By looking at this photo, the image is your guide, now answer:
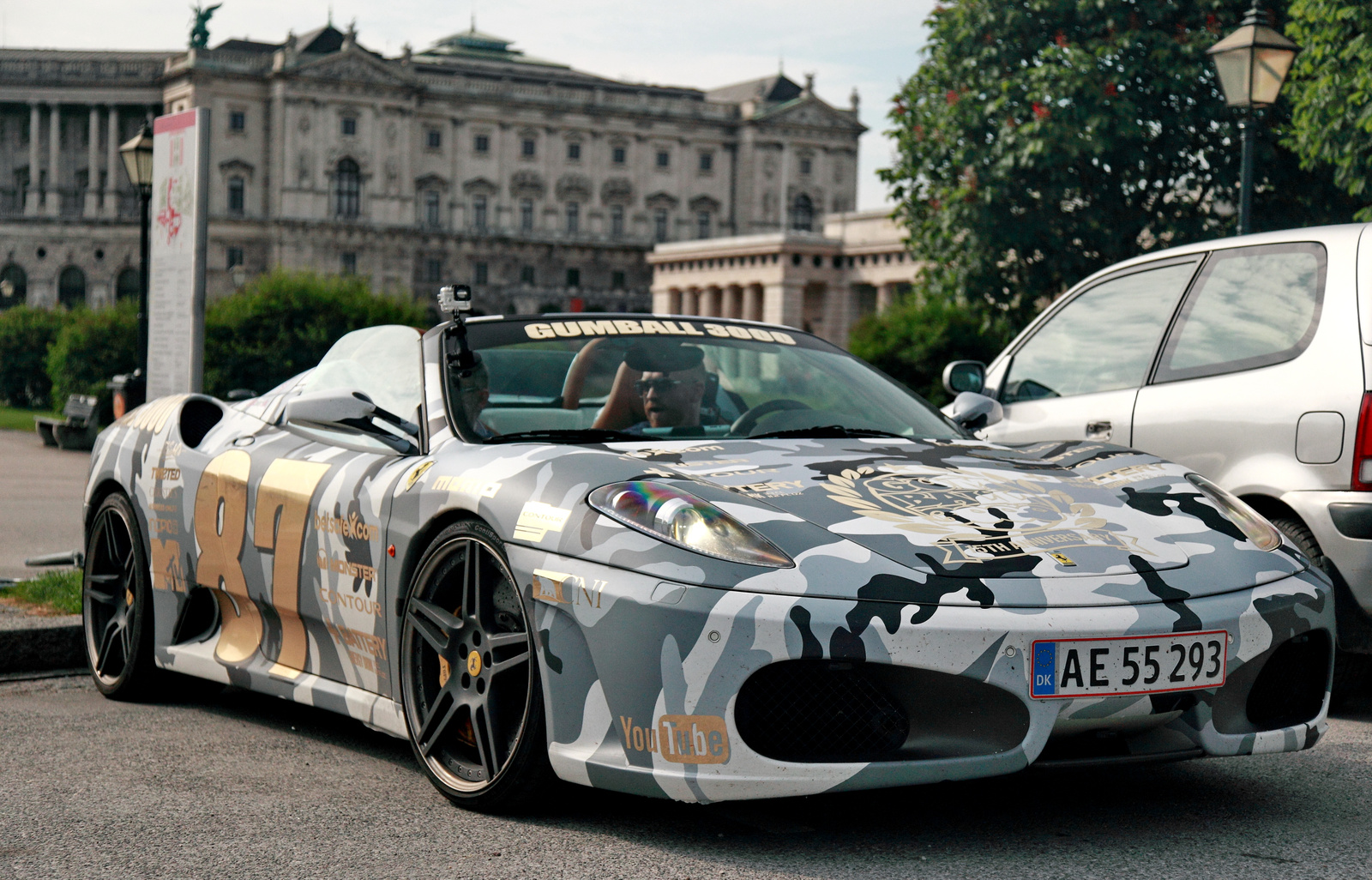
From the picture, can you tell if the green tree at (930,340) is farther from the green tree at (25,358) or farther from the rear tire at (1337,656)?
the green tree at (25,358)

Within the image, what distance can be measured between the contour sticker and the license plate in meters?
1.00

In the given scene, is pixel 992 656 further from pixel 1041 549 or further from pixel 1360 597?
pixel 1360 597

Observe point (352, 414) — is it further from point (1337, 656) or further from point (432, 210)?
point (432, 210)

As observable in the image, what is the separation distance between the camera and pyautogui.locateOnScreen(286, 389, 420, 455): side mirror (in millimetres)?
4008

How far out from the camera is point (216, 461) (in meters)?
4.73

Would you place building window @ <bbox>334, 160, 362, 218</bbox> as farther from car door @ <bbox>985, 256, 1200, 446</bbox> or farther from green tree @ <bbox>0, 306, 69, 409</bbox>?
car door @ <bbox>985, 256, 1200, 446</bbox>

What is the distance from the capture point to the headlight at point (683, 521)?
3.07 m

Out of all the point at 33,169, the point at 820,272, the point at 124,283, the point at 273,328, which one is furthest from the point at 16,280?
the point at 273,328

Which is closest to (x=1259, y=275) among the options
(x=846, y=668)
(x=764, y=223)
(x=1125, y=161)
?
(x=846, y=668)

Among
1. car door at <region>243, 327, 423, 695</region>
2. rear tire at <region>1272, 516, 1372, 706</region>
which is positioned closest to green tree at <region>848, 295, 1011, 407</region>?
rear tire at <region>1272, 516, 1372, 706</region>

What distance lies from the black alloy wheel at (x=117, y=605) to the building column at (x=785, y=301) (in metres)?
84.3

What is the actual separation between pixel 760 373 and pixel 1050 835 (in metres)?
1.54

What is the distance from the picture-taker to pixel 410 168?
105 metres

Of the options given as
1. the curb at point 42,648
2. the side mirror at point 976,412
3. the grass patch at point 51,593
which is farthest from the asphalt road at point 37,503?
the side mirror at point 976,412
